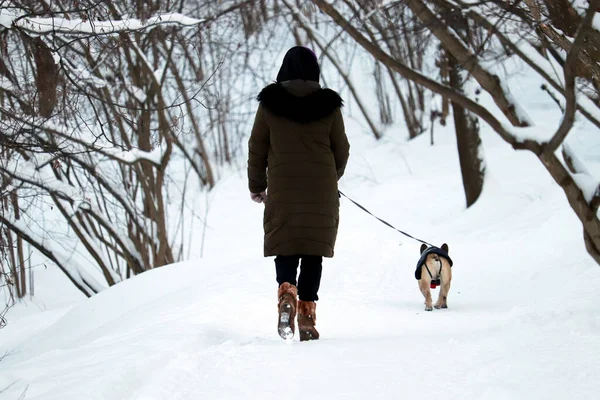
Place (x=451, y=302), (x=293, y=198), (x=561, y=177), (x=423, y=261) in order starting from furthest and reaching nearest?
(x=451, y=302)
(x=423, y=261)
(x=561, y=177)
(x=293, y=198)

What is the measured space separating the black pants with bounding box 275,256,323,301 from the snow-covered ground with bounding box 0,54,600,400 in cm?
37

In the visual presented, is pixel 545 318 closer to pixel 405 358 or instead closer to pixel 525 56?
pixel 405 358

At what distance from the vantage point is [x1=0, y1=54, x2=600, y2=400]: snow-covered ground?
3488 mm

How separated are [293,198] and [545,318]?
72.0 inches

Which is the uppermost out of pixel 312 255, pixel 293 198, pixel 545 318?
pixel 293 198

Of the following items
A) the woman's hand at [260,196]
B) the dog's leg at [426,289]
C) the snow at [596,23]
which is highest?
the snow at [596,23]

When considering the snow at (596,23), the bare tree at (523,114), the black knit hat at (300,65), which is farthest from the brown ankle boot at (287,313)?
the snow at (596,23)

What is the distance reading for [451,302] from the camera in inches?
287

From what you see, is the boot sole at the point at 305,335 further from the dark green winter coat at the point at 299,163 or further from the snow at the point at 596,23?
the snow at the point at 596,23

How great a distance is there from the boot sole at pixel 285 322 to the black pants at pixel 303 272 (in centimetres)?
22

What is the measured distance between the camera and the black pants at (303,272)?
471cm

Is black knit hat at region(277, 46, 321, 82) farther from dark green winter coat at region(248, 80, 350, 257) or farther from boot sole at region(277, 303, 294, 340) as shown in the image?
boot sole at region(277, 303, 294, 340)

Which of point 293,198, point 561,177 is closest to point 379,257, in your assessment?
point 561,177

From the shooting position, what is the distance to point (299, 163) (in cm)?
462
